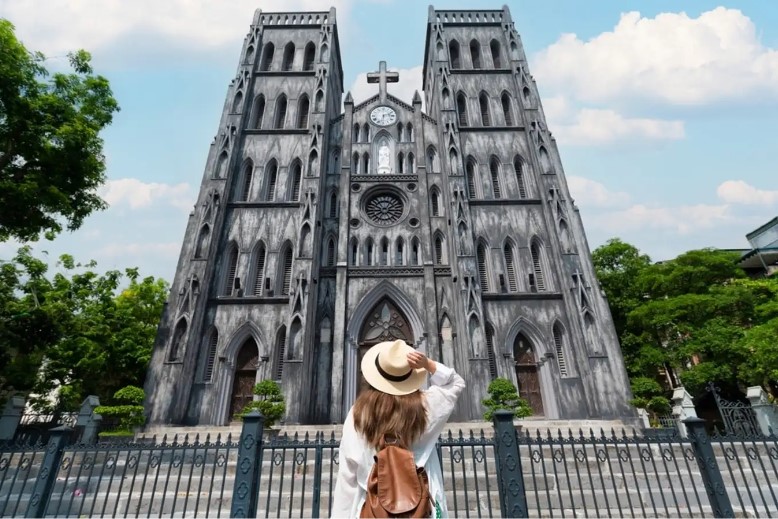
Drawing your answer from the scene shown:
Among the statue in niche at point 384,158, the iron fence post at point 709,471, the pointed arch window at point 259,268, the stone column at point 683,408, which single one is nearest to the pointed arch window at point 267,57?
the statue in niche at point 384,158

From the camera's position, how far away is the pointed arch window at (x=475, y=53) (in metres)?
23.1

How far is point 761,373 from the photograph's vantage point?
46.4 feet

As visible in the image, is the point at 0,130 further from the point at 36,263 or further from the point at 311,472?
the point at 311,472

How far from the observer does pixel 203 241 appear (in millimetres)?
16031

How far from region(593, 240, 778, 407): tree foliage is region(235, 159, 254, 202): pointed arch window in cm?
1760

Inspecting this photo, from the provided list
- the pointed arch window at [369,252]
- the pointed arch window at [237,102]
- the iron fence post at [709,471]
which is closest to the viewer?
the iron fence post at [709,471]

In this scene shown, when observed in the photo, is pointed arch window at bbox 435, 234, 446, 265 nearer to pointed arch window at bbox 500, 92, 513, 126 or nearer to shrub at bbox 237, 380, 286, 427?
pointed arch window at bbox 500, 92, 513, 126

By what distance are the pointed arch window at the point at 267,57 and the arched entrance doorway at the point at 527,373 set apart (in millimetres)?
19838

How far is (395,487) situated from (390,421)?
335 millimetres

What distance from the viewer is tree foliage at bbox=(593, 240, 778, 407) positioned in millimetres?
14414

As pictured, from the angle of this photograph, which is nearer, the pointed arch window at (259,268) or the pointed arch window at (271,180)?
the pointed arch window at (259,268)

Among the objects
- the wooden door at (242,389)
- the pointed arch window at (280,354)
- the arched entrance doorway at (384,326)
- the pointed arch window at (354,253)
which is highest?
the pointed arch window at (354,253)

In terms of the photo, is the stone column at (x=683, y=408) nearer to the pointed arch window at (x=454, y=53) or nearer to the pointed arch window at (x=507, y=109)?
the pointed arch window at (x=507, y=109)

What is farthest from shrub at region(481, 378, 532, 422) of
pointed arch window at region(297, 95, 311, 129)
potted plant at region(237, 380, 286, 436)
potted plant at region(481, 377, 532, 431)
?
pointed arch window at region(297, 95, 311, 129)
